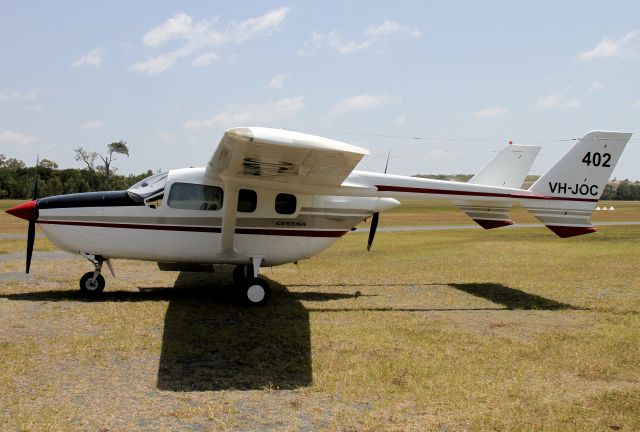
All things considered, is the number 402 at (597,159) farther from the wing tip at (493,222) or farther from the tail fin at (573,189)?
the wing tip at (493,222)

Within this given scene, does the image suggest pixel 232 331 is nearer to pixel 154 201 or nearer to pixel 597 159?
pixel 154 201

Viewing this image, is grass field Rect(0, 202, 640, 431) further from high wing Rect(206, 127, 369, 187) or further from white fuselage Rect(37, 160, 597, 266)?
high wing Rect(206, 127, 369, 187)

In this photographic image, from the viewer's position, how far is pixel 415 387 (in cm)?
605

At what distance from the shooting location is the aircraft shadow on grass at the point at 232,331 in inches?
250

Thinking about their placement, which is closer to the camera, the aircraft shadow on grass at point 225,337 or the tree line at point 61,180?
the aircraft shadow on grass at point 225,337

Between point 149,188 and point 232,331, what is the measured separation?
402 cm

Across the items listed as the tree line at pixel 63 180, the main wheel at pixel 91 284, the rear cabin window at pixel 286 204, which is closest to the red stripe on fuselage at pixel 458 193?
the rear cabin window at pixel 286 204

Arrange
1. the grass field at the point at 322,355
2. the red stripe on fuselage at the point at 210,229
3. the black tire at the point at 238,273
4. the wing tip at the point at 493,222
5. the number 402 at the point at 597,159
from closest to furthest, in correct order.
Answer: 1. the grass field at the point at 322,355
2. the red stripe on fuselage at the point at 210,229
3. the number 402 at the point at 597,159
4. the black tire at the point at 238,273
5. the wing tip at the point at 493,222

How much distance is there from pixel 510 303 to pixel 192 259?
262 inches

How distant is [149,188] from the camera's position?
435 inches

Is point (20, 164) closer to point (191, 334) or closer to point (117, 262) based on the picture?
point (117, 262)

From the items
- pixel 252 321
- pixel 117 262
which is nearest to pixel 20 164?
pixel 117 262

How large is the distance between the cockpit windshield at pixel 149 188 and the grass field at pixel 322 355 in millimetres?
2070

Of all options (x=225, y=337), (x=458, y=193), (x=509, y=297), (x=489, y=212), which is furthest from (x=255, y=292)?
(x=489, y=212)
